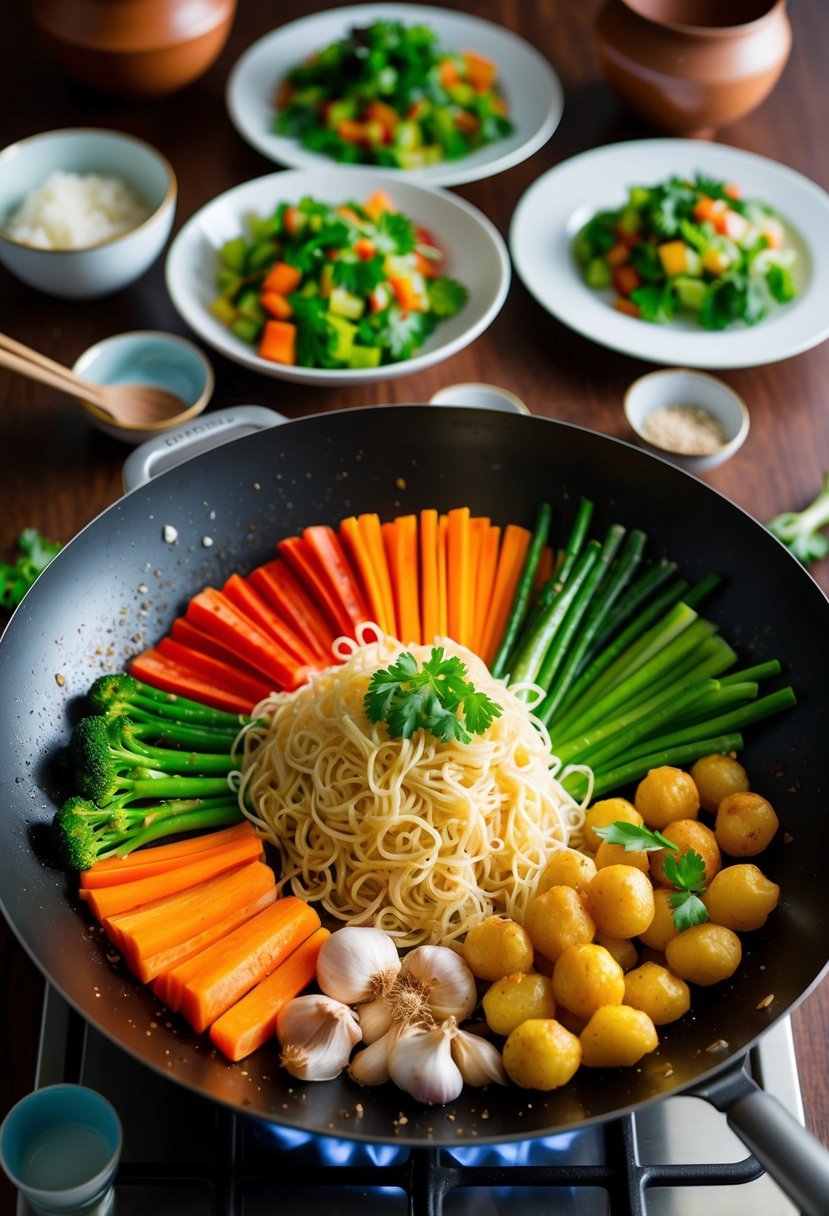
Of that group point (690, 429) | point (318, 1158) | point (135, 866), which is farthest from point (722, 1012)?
point (690, 429)

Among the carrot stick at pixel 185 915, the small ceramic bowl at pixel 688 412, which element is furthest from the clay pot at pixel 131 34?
the carrot stick at pixel 185 915

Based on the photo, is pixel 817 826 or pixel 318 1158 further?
pixel 817 826

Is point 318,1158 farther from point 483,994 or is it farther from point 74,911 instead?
point 74,911

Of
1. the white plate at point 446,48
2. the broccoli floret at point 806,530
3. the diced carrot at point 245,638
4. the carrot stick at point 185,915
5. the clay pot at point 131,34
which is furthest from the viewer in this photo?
the white plate at point 446,48

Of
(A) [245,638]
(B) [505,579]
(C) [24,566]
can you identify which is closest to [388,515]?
(B) [505,579]

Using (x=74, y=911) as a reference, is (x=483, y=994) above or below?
below

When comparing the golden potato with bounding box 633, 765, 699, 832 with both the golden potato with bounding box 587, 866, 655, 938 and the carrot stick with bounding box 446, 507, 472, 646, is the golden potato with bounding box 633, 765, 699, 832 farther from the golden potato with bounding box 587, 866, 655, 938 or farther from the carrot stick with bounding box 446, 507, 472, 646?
the carrot stick with bounding box 446, 507, 472, 646

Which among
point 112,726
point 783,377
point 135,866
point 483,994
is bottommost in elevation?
point 783,377

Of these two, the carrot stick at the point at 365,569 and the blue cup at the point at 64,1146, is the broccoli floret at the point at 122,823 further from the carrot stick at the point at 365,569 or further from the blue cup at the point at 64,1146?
the carrot stick at the point at 365,569
